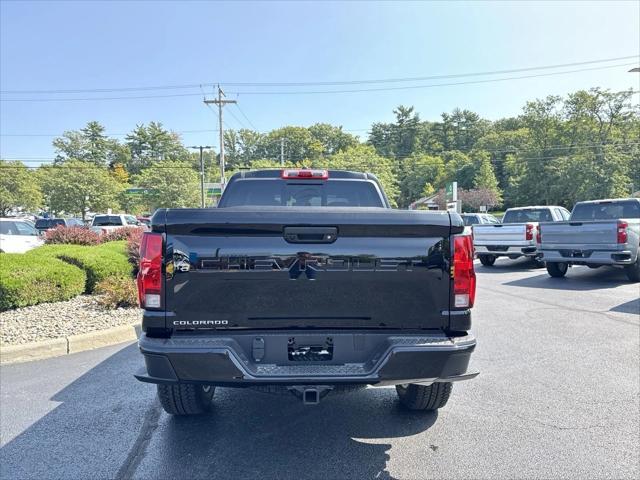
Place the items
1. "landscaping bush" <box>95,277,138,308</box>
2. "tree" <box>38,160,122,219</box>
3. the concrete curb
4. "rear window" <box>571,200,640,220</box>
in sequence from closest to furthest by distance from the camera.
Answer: the concrete curb < "landscaping bush" <box>95,277,138,308</box> < "rear window" <box>571,200,640,220</box> < "tree" <box>38,160,122,219</box>

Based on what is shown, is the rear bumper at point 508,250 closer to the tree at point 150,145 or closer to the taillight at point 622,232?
the taillight at point 622,232

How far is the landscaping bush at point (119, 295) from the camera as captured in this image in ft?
24.3

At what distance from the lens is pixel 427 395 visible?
354cm

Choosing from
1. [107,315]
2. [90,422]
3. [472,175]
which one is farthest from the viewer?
[472,175]

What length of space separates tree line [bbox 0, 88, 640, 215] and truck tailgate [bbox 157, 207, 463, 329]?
1859 inches

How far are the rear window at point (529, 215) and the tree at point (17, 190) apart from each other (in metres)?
56.1

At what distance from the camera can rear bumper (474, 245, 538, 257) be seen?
517 inches

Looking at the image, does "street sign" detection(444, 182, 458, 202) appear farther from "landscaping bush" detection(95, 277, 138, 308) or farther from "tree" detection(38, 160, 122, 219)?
"tree" detection(38, 160, 122, 219)

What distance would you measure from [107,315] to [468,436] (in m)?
5.87

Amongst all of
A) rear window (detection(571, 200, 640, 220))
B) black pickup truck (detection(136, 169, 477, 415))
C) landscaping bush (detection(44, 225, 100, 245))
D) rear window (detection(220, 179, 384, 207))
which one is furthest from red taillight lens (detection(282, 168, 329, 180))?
landscaping bush (detection(44, 225, 100, 245))

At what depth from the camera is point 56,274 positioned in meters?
7.76

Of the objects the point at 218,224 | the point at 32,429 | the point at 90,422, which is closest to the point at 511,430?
the point at 218,224

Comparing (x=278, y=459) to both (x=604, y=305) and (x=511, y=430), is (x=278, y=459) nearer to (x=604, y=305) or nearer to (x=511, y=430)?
(x=511, y=430)

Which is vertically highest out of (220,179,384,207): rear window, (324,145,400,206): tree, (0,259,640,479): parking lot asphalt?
(324,145,400,206): tree
